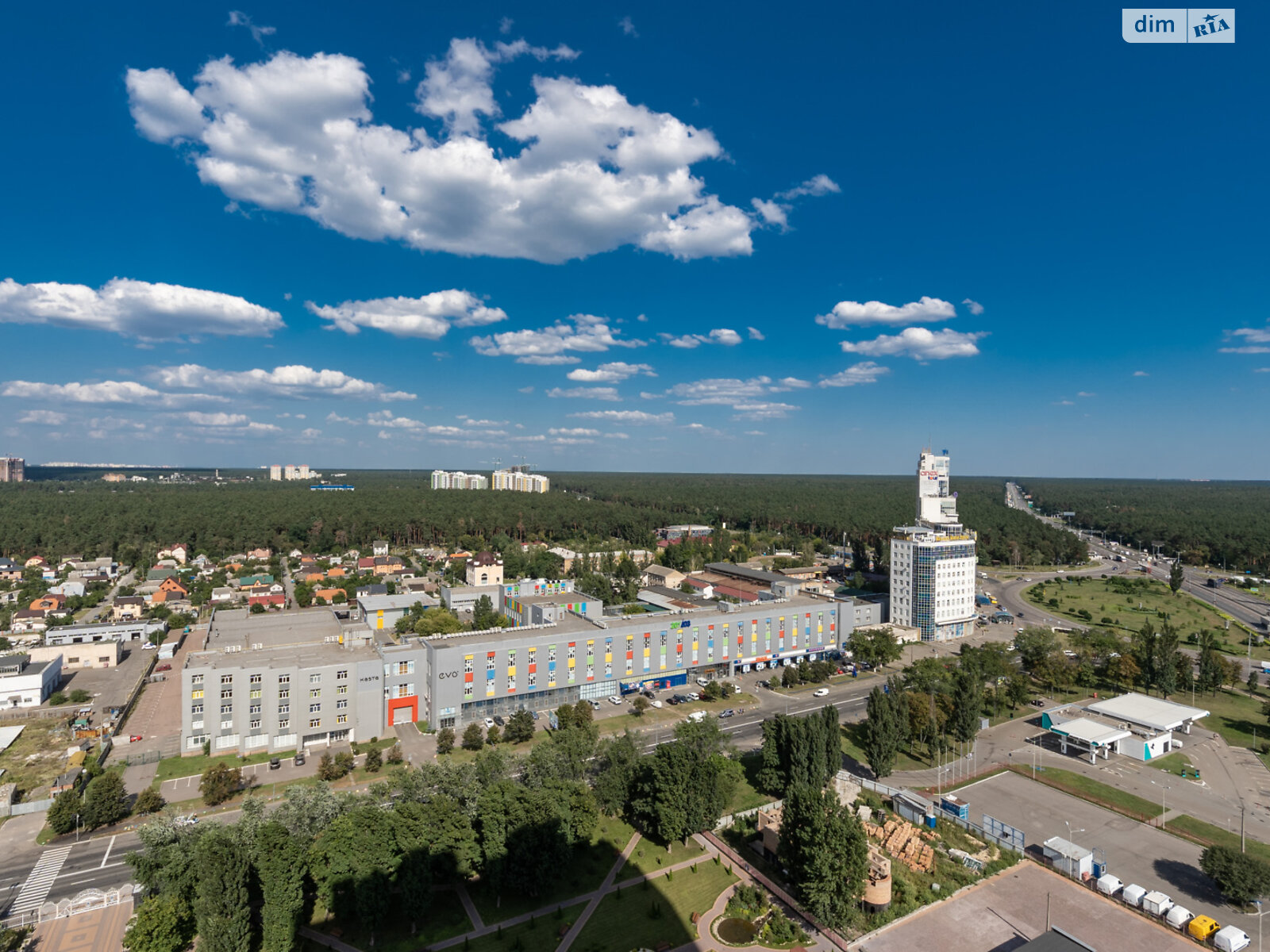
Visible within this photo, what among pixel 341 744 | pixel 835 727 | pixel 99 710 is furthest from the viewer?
pixel 99 710

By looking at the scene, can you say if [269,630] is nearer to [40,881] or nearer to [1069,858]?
[40,881]

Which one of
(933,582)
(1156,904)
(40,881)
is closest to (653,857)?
(1156,904)

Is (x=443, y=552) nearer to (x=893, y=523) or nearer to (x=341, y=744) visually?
(x=341, y=744)

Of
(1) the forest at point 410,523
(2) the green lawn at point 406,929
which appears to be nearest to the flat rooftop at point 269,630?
(2) the green lawn at point 406,929

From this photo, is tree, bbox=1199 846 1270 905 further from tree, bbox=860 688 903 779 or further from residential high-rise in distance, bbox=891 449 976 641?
residential high-rise in distance, bbox=891 449 976 641

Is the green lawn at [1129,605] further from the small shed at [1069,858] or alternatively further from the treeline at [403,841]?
the treeline at [403,841]

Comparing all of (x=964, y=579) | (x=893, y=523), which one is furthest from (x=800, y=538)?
(x=964, y=579)

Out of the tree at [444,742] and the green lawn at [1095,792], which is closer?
the green lawn at [1095,792]
